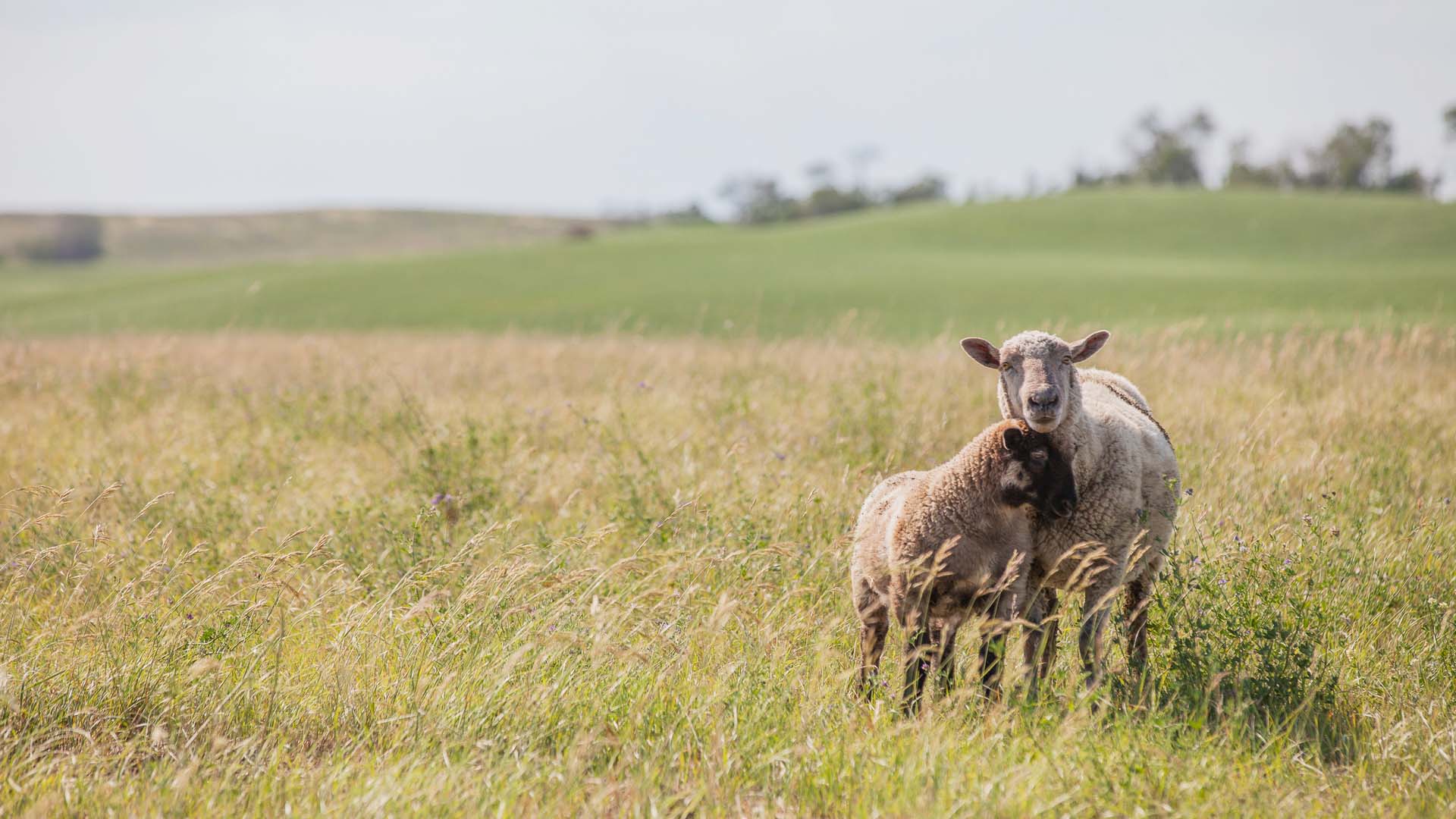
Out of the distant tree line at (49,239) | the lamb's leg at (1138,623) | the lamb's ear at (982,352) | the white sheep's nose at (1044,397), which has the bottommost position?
the lamb's leg at (1138,623)

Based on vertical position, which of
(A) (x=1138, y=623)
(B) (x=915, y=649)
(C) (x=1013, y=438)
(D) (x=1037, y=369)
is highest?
(D) (x=1037, y=369)

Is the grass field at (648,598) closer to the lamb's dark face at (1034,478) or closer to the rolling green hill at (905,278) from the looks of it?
the lamb's dark face at (1034,478)

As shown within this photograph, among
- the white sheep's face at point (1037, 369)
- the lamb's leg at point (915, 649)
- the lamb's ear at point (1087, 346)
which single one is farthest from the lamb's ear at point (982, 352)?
the lamb's leg at point (915, 649)

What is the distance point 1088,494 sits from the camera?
4602mm

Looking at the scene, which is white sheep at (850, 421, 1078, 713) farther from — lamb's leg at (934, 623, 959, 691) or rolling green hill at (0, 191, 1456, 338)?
rolling green hill at (0, 191, 1456, 338)

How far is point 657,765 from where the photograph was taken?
141 inches

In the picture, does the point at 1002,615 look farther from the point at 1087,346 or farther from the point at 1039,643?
the point at 1087,346

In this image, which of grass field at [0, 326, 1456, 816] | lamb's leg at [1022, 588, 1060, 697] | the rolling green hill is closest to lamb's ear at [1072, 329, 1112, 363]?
grass field at [0, 326, 1456, 816]

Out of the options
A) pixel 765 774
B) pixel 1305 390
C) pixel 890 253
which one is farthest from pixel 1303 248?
pixel 765 774

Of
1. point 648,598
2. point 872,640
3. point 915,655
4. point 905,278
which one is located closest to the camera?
point 915,655

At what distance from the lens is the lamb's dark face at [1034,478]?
420cm

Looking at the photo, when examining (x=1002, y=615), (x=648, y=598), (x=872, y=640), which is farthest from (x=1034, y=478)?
(x=648, y=598)

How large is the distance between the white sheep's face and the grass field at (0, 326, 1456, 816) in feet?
3.41

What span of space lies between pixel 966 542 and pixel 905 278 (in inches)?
1502
